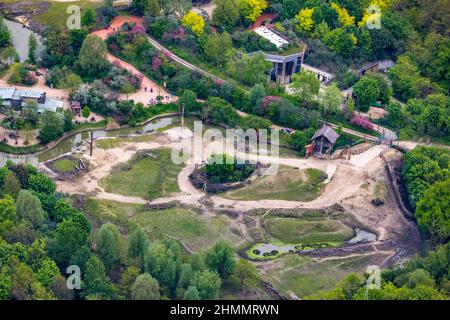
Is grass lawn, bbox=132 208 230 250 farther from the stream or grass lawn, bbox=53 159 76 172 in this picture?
the stream

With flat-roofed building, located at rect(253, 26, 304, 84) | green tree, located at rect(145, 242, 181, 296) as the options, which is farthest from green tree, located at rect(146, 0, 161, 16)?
Answer: green tree, located at rect(145, 242, 181, 296)

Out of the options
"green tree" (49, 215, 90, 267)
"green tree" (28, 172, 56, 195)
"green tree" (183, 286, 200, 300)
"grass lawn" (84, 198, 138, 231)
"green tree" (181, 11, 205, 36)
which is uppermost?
"green tree" (183, 286, 200, 300)

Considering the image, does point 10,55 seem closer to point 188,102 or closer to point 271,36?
point 188,102

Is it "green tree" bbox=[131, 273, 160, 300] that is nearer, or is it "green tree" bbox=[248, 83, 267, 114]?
"green tree" bbox=[131, 273, 160, 300]

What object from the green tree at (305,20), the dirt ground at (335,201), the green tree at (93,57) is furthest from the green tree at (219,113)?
the green tree at (305,20)

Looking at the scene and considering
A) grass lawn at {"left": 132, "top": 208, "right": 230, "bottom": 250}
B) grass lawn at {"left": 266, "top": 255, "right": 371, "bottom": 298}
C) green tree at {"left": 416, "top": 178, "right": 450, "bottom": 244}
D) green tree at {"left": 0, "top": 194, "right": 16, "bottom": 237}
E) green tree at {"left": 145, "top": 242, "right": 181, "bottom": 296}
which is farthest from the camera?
grass lawn at {"left": 132, "top": 208, "right": 230, "bottom": 250}

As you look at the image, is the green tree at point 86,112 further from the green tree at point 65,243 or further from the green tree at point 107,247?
the green tree at point 107,247
